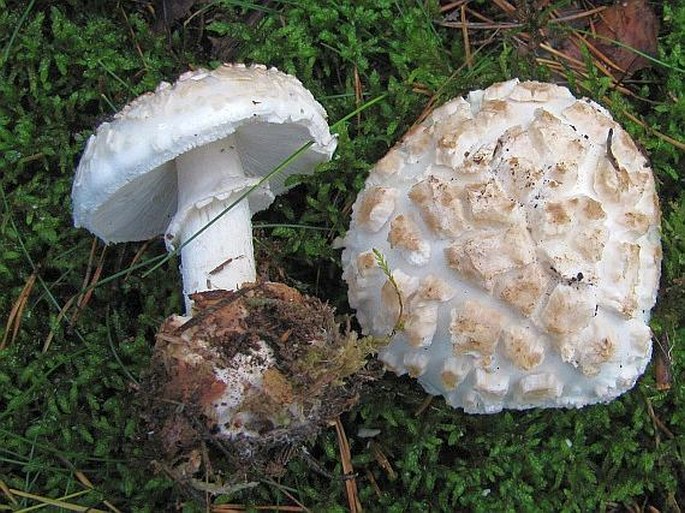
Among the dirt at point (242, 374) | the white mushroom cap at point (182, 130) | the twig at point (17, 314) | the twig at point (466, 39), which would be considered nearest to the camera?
the white mushroom cap at point (182, 130)

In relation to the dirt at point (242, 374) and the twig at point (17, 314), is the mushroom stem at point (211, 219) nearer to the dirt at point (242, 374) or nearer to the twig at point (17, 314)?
the dirt at point (242, 374)

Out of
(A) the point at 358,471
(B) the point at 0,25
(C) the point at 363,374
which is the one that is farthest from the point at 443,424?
(B) the point at 0,25

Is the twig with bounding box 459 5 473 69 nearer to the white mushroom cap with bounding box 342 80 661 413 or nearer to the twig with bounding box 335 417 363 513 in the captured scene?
the white mushroom cap with bounding box 342 80 661 413

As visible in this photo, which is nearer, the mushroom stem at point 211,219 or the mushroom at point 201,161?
the mushroom at point 201,161

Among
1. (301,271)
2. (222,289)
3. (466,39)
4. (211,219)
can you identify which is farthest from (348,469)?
(466,39)

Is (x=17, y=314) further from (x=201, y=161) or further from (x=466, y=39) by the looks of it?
(x=466, y=39)

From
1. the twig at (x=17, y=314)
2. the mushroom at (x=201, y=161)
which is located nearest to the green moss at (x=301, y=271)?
the twig at (x=17, y=314)

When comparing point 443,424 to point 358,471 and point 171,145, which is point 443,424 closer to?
point 358,471
